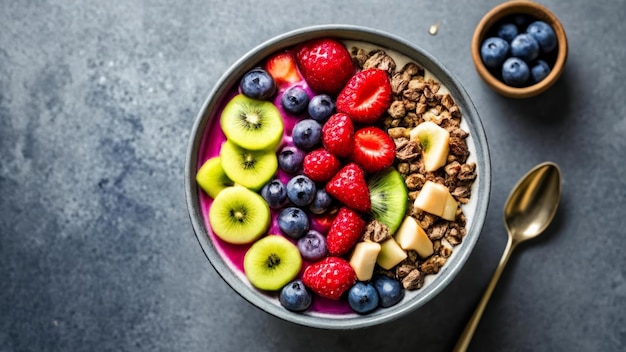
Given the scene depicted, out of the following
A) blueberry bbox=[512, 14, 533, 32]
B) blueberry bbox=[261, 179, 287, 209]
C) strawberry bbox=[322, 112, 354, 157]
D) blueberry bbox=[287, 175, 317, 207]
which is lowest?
blueberry bbox=[261, 179, 287, 209]

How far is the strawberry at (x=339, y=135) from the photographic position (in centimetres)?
192

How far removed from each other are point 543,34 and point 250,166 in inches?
41.5

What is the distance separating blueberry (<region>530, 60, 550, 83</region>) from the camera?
229cm

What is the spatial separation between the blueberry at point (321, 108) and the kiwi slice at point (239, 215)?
0.29 meters

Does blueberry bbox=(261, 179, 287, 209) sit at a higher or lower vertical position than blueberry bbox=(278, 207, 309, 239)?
higher

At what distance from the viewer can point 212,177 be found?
6.79 feet

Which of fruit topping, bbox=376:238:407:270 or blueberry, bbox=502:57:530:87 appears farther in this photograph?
blueberry, bbox=502:57:530:87

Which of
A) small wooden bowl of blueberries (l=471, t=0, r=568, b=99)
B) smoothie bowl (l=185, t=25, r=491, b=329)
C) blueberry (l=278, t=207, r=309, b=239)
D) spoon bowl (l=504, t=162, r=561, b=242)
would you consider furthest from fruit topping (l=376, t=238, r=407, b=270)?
small wooden bowl of blueberries (l=471, t=0, r=568, b=99)

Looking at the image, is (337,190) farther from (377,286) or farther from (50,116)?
(50,116)

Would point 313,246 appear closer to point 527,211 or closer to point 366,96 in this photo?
point 366,96

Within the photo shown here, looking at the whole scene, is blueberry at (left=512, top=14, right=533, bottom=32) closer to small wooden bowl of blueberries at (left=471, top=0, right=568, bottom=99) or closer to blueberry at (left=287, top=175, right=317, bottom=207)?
small wooden bowl of blueberries at (left=471, top=0, right=568, bottom=99)

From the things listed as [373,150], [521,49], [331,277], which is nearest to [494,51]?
[521,49]

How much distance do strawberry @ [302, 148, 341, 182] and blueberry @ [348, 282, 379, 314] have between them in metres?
0.32

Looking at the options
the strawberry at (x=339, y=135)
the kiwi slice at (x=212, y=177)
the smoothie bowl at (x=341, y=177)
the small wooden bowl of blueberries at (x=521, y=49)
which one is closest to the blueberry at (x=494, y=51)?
the small wooden bowl of blueberries at (x=521, y=49)
